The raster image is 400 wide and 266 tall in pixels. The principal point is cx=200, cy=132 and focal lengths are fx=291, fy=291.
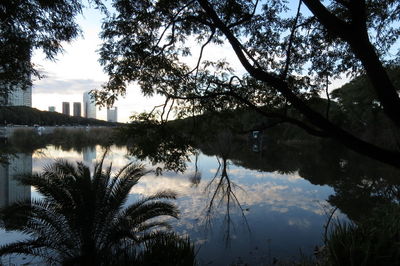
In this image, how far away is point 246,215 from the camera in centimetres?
1201

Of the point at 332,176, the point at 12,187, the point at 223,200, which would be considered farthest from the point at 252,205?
the point at 12,187

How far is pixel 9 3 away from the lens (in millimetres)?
4902

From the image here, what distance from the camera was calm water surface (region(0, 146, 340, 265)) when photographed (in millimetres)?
8791

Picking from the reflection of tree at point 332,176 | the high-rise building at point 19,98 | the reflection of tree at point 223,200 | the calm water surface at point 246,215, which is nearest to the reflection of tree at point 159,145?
the reflection of tree at point 332,176

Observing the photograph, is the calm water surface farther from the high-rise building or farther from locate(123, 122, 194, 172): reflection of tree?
the high-rise building

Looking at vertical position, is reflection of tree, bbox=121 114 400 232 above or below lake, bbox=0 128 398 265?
above

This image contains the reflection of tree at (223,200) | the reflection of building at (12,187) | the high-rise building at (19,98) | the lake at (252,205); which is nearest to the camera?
the high-rise building at (19,98)

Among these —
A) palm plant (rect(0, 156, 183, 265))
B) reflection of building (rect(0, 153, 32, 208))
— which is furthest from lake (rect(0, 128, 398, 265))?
palm plant (rect(0, 156, 183, 265))

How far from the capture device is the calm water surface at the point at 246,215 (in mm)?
8791

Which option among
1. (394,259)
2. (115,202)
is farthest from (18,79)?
(394,259)

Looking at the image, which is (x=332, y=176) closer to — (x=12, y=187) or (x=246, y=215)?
(x=246, y=215)

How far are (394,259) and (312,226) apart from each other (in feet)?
22.3

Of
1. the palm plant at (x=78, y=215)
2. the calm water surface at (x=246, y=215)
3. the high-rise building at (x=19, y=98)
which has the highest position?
the high-rise building at (x=19, y=98)

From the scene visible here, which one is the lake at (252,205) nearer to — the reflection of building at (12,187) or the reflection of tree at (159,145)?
the reflection of building at (12,187)
